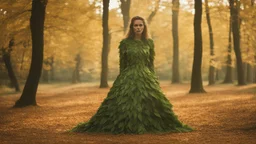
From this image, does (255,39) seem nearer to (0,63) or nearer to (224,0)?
(224,0)

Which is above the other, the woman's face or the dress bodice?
the woman's face

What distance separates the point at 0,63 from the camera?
24.4 metres

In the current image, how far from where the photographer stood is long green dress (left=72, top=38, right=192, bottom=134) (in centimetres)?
659

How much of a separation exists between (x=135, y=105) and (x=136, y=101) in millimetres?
89

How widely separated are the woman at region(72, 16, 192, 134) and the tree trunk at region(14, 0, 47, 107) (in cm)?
670

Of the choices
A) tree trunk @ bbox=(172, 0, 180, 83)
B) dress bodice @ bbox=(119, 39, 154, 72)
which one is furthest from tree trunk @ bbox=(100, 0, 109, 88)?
dress bodice @ bbox=(119, 39, 154, 72)

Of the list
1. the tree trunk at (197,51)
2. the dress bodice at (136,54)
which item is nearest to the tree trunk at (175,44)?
the tree trunk at (197,51)

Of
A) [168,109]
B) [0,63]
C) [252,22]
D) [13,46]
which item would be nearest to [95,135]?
[168,109]

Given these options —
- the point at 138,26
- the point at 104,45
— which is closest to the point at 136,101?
the point at 138,26

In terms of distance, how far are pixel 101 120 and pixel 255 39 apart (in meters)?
20.5

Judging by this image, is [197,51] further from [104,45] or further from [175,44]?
[175,44]

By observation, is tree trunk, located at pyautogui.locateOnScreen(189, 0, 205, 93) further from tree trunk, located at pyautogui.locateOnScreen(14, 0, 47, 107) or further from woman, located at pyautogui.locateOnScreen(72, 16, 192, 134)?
woman, located at pyautogui.locateOnScreen(72, 16, 192, 134)

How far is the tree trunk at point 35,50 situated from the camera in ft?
42.8

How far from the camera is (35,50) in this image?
43.2ft
